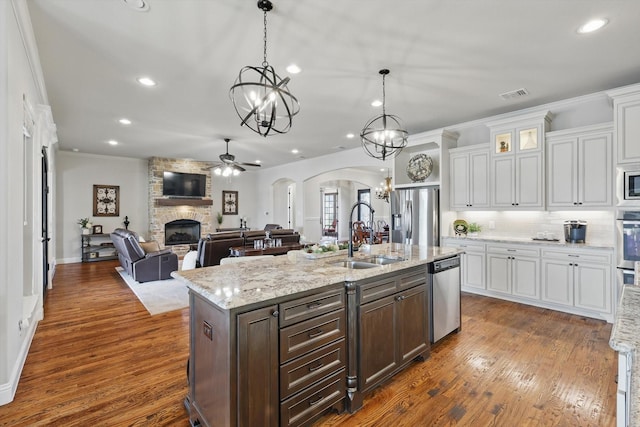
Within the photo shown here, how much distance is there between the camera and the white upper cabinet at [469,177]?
495 centimetres

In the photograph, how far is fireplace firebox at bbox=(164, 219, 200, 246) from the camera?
9344mm

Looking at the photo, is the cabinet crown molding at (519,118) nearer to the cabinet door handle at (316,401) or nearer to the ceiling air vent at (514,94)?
the ceiling air vent at (514,94)

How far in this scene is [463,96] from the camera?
4.12m

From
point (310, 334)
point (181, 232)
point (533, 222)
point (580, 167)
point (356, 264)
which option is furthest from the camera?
point (181, 232)

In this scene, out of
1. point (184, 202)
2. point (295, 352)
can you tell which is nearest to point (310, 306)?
point (295, 352)

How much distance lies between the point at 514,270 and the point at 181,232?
29.3ft

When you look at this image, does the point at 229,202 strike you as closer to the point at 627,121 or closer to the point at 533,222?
the point at 533,222

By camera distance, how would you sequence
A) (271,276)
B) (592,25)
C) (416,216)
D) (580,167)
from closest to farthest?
(271,276)
(592,25)
(580,167)
(416,216)

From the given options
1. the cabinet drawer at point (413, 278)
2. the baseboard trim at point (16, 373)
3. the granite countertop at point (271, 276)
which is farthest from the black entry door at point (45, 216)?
the cabinet drawer at point (413, 278)

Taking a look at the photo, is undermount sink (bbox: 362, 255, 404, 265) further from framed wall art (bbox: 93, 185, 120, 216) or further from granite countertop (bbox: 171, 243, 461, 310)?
framed wall art (bbox: 93, 185, 120, 216)

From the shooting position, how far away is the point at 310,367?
6.33ft

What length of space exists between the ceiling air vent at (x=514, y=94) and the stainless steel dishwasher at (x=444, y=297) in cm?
235

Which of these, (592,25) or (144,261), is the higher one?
(592,25)

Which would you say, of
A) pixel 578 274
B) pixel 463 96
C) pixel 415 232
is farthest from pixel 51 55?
pixel 578 274
